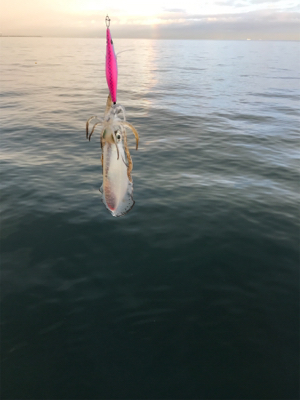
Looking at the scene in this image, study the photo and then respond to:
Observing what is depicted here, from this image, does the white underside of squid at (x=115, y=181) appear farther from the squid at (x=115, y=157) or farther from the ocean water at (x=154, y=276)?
the ocean water at (x=154, y=276)

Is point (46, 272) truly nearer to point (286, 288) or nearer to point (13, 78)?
point (286, 288)

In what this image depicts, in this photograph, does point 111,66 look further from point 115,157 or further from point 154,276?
point 154,276

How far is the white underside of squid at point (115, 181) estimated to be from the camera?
3866mm

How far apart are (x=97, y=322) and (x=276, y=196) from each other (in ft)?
33.3

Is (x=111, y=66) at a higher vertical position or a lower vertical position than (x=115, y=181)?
higher

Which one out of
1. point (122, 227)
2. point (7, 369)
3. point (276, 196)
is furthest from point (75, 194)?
point (276, 196)

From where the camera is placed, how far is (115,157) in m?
3.87

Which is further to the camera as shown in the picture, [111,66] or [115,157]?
[115,157]

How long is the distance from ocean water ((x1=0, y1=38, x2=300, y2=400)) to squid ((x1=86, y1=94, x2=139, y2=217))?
4.44m

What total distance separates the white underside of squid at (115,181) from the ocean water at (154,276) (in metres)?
4.42

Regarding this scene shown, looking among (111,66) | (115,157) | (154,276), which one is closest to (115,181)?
(115,157)

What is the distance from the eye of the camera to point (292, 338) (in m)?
7.57

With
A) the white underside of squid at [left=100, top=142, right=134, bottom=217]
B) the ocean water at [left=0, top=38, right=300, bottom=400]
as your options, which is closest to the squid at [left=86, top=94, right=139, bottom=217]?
the white underside of squid at [left=100, top=142, right=134, bottom=217]

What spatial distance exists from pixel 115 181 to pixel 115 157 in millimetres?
363
